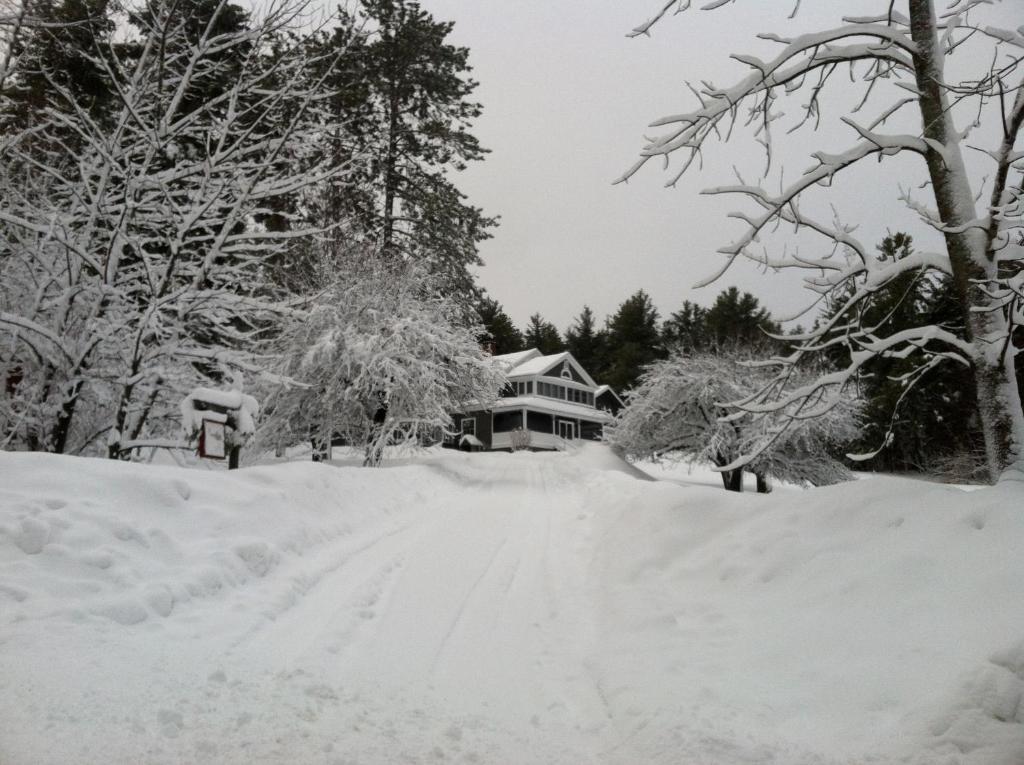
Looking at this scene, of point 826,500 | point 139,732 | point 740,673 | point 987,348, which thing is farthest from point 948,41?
point 139,732

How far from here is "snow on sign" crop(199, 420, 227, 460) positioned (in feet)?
21.4

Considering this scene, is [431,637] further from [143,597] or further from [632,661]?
[143,597]

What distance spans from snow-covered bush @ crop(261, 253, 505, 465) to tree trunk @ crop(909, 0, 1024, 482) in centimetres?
1443

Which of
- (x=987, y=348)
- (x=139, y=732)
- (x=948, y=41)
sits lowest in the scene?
(x=139, y=732)

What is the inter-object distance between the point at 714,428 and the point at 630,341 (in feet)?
108

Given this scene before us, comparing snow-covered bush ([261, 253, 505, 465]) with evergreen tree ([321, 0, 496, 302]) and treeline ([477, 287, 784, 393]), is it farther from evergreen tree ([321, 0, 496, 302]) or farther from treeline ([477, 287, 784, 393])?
treeline ([477, 287, 784, 393])

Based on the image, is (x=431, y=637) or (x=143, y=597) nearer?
(x=143, y=597)

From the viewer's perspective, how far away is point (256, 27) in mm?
6945

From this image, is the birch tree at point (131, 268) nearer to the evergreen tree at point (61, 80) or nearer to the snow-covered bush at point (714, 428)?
the evergreen tree at point (61, 80)

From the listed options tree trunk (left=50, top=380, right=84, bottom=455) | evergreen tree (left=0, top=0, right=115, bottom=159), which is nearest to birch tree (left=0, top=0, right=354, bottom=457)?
tree trunk (left=50, top=380, right=84, bottom=455)

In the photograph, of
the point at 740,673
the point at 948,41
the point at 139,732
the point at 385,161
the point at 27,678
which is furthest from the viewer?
the point at 385,161

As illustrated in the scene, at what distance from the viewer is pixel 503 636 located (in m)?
4.25

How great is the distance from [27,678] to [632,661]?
320 centimetres

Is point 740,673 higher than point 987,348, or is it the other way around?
point 987,348
